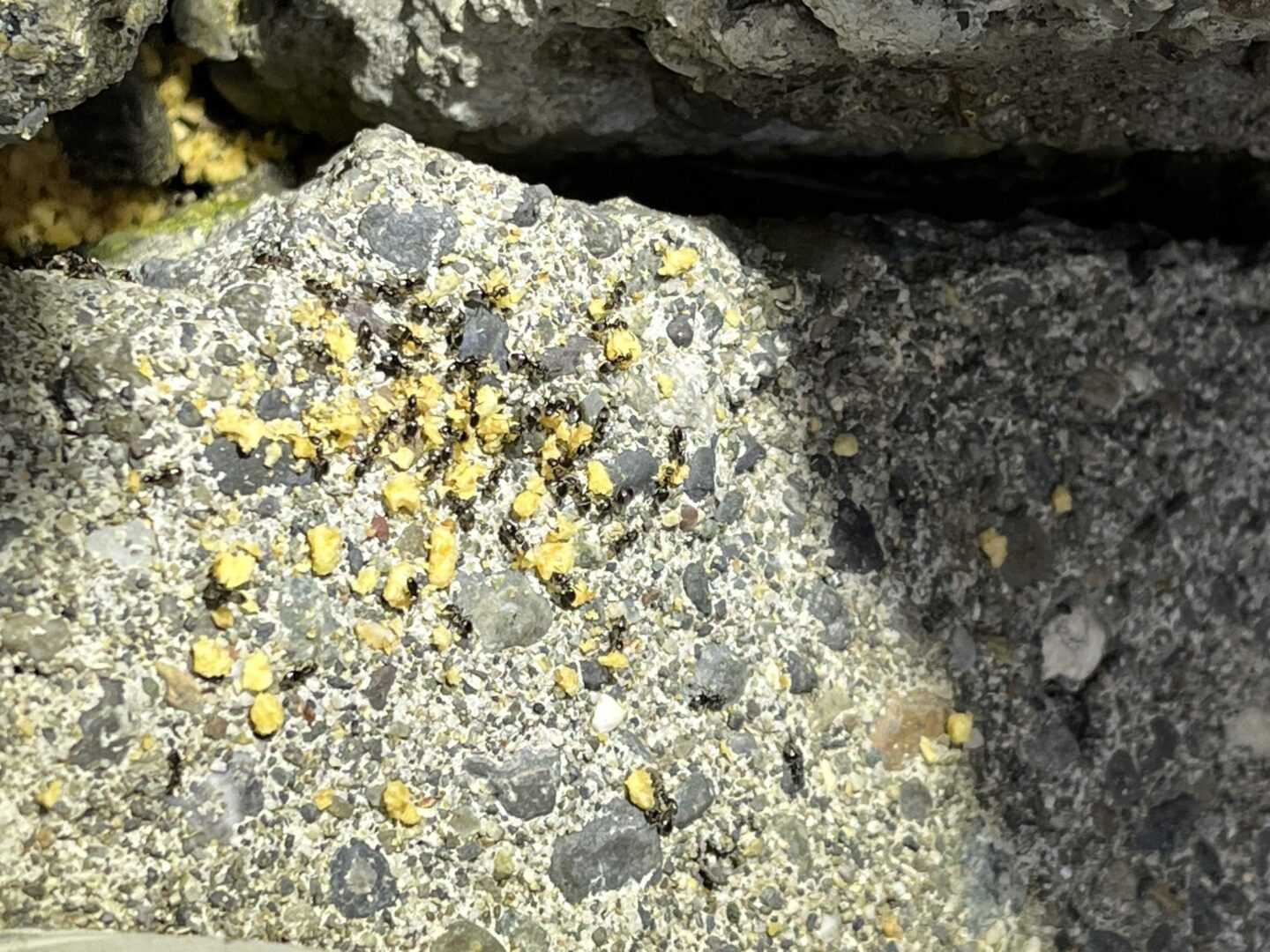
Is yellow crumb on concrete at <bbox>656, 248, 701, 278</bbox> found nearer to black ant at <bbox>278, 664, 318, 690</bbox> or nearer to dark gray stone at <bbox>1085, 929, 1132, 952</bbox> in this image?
black ant at <bbox>278, 664, 318, 690</bbox>

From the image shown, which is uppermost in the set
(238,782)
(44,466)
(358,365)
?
(358,365)

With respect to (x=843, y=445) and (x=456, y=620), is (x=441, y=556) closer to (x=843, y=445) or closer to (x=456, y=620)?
(x=456, y=620)

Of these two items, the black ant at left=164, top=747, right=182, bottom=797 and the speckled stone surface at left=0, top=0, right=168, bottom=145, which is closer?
the speckled stone surface at left=0, top=0, right=168, bottom=145

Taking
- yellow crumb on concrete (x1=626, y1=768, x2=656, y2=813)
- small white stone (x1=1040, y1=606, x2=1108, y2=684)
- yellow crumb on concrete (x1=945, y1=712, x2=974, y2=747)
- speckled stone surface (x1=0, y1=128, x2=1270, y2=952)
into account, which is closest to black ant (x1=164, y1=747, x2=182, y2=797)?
speckled stone surface (x1=0, y1=128, x2=1270, y2=952)

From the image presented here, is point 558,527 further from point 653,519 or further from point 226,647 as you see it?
point 226,647

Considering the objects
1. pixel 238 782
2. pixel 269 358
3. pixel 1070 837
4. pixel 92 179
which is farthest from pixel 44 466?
pixel 1070 837

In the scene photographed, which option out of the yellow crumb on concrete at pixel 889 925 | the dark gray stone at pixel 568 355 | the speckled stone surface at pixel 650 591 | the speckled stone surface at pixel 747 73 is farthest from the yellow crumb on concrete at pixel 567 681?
the speckled stone surface at pixel 747 73
